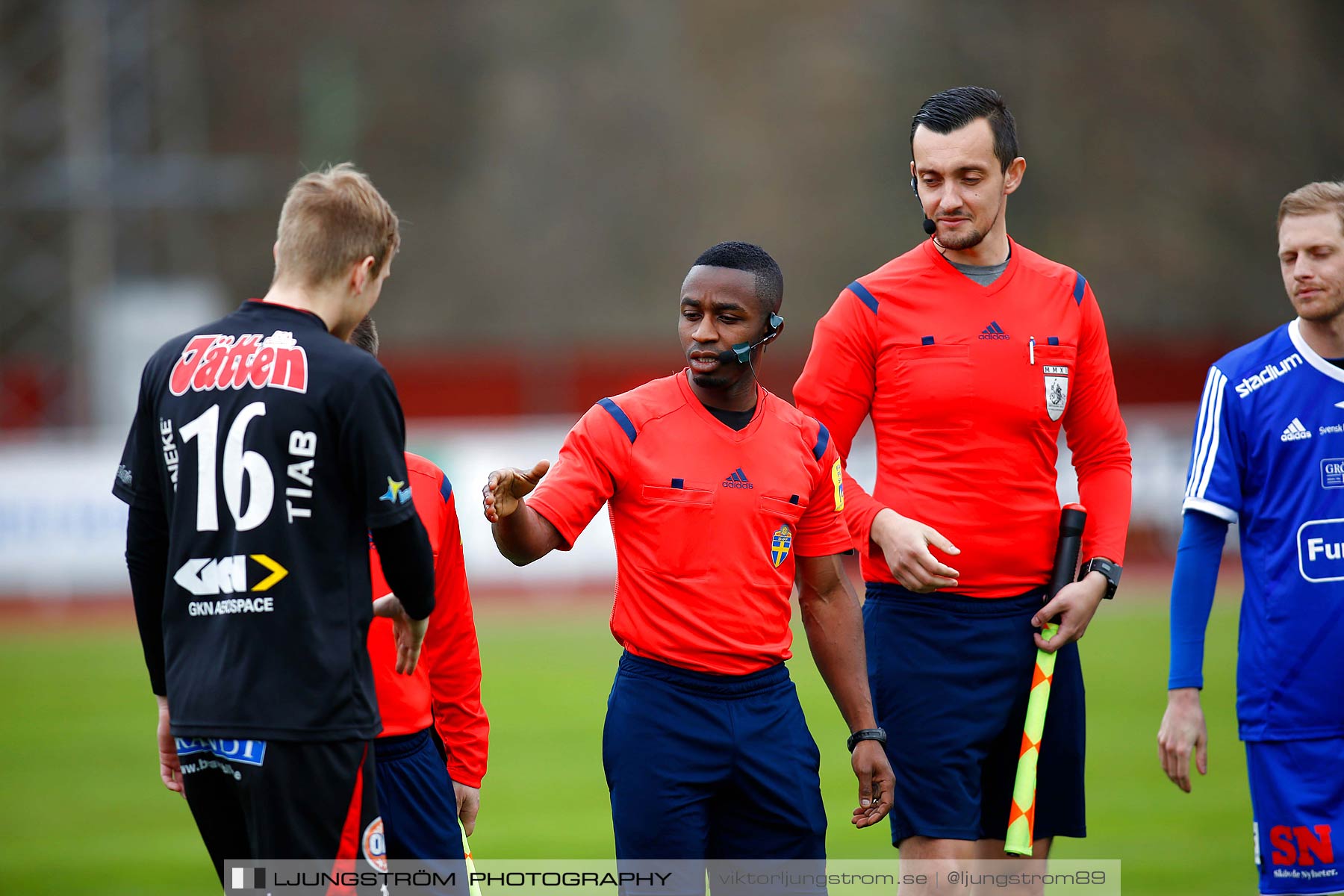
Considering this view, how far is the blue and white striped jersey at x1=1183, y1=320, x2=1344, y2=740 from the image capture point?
418 centimetres

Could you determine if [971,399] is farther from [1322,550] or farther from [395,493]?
[395,493]

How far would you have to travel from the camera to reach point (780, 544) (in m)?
4.19

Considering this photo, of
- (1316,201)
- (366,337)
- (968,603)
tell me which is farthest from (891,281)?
(366,337)

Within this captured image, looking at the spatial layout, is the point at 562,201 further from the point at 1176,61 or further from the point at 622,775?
the point at 622,775

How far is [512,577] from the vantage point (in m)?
19.5

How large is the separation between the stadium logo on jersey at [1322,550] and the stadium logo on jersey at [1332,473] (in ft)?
0.33

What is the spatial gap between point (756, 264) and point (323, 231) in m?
1.23

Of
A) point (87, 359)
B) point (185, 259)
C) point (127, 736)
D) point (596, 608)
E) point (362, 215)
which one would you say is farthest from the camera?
point (185, 259)

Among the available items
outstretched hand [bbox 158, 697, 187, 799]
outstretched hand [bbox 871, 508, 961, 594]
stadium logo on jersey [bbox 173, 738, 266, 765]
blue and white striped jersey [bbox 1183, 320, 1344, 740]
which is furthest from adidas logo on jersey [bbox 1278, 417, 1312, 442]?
outstretched hand [bbox 158, 697, 187, 799]

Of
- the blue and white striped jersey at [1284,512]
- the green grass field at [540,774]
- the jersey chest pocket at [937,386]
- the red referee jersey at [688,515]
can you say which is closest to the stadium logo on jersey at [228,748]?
the red referee jersey at [688,515]

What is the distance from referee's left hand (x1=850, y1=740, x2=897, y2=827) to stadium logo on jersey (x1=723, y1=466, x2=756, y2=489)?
82 centimetres

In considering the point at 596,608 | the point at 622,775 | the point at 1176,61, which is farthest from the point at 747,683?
the point at 1176,61

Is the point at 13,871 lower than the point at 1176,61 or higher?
lower

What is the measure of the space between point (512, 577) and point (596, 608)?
123 cm
